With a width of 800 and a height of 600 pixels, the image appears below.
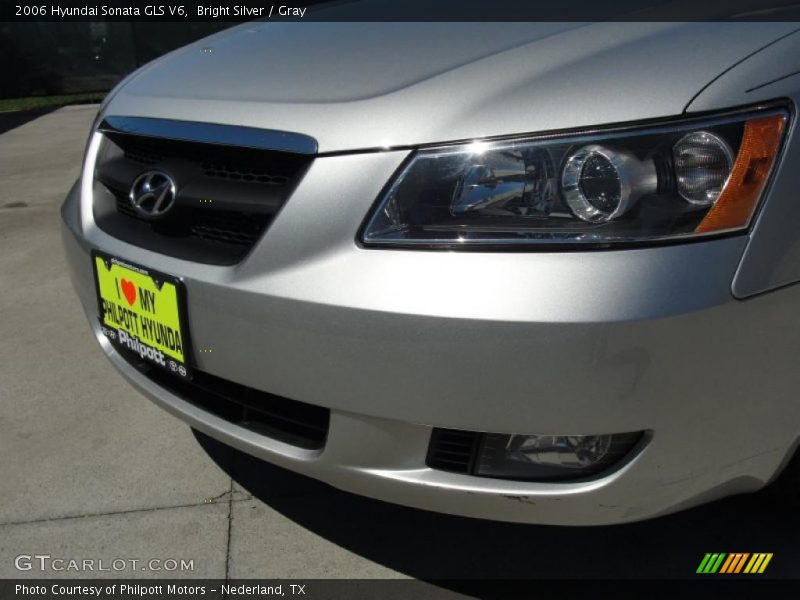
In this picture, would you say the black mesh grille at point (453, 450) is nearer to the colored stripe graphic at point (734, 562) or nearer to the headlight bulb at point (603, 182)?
the headlight bulb at point (603, 182)

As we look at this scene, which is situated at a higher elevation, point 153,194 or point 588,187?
point 588,187

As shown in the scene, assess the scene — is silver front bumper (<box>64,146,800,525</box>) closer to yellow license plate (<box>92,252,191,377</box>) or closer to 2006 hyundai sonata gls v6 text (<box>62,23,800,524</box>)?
2006 hyundai sonata gls v6 text (<box>62,23,800,524</box>)

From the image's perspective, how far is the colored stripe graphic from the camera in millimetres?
1837

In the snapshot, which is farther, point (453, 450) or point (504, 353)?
point (453, 450)

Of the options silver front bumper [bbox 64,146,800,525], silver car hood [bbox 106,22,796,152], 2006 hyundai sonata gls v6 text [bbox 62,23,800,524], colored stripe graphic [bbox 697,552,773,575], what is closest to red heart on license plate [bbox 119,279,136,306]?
2006 hyundai sonata gls v6 text [bbox 62,23,800,524]

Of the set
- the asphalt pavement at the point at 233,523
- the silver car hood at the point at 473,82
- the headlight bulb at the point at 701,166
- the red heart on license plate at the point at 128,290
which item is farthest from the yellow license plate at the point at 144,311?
the headlight bulb at the point at 701,166

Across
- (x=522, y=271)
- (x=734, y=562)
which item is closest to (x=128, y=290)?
(x=522, y=271)

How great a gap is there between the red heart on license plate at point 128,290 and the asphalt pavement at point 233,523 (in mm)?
648

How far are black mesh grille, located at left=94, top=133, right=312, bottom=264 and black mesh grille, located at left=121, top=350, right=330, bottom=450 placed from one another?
30 centimetres

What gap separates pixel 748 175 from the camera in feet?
4.33

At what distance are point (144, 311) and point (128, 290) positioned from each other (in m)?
0.08

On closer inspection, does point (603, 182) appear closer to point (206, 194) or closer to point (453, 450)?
point (453, 450)

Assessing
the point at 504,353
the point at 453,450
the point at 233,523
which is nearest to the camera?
the point at 504,353

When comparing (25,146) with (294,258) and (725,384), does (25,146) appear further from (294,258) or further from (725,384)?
(725,384)
